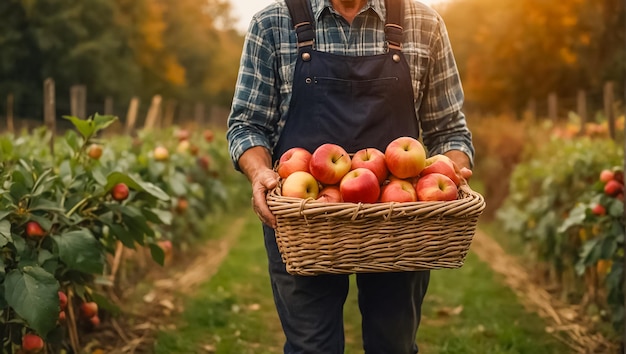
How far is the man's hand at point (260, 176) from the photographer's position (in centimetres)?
250

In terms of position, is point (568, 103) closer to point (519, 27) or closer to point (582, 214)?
point (519, 27)

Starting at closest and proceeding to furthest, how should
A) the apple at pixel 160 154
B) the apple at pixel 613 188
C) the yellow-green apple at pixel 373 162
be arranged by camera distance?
the yellow-green apple at pixel 373 162
the apple at pixel 613 188
the apple at pixel 160 154

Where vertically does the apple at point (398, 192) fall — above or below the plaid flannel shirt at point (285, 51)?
below

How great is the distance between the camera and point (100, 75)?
36.2m

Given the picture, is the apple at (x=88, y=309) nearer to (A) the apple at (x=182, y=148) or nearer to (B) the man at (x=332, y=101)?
(B) the man at (x=332, y=101)

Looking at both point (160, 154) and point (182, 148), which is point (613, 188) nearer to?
point (160, 154)

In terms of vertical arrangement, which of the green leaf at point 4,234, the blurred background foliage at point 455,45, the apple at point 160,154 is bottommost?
the blurred background foliage at point 455,45

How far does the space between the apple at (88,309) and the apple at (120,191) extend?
67 cm

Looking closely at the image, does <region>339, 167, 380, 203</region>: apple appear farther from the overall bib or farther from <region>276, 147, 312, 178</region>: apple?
the overall bib

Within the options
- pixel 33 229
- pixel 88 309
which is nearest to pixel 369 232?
pixel 33 229

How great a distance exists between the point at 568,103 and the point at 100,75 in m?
20.0

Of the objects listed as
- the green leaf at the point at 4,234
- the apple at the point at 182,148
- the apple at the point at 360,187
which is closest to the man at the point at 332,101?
the apple at the point at 360,187

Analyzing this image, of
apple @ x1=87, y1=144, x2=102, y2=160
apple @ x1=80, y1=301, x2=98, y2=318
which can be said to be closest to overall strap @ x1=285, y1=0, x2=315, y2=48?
apple @ x1=87, y1=144, x2=102, y2=160

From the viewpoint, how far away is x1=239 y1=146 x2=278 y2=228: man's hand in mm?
2498
